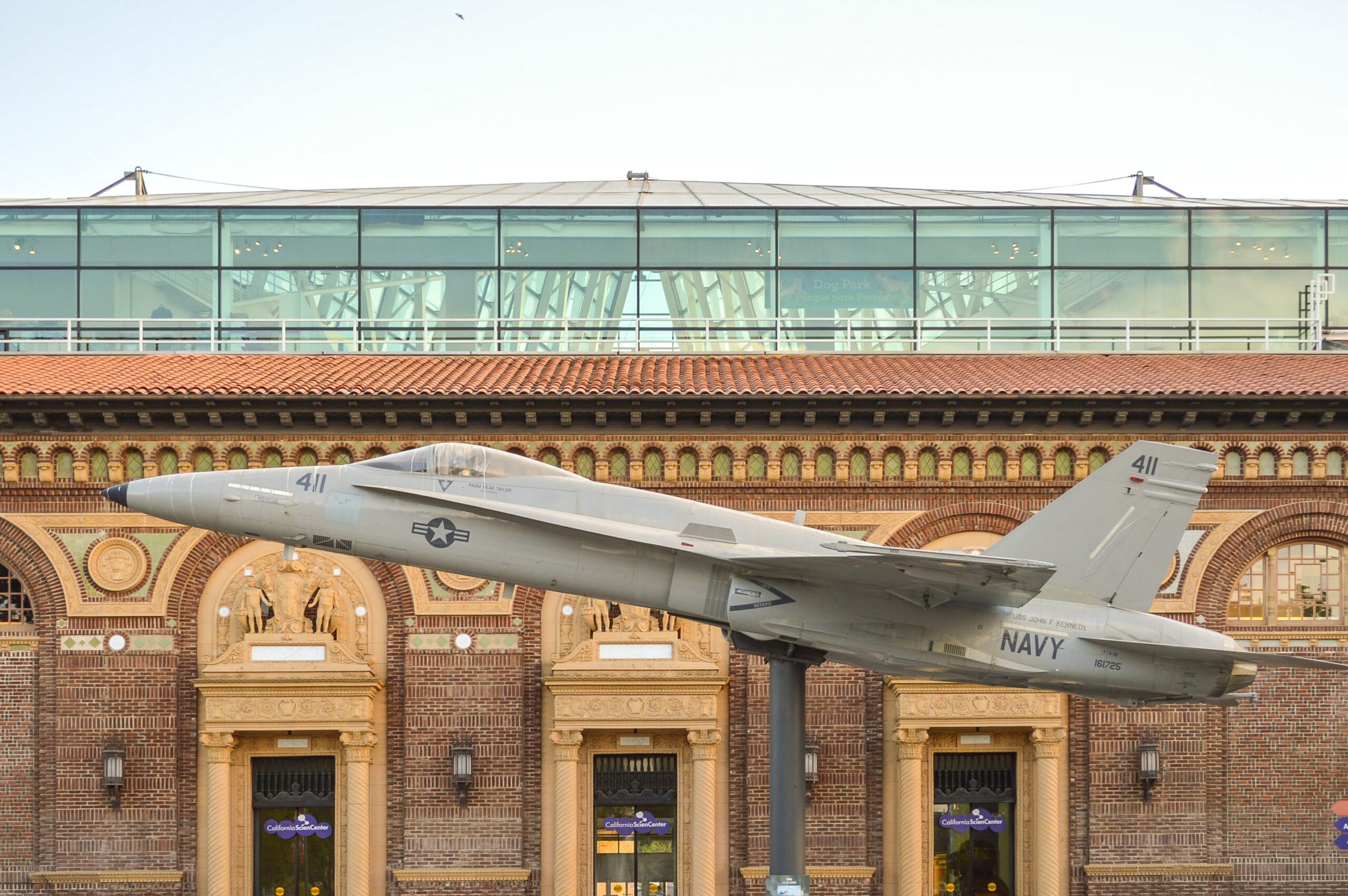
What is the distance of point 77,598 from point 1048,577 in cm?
1844

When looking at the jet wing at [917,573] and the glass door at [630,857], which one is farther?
the glass door at [630,857]

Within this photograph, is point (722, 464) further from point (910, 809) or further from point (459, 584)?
point (910, 809)

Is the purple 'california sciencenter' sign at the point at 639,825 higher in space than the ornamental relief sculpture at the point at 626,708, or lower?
lower

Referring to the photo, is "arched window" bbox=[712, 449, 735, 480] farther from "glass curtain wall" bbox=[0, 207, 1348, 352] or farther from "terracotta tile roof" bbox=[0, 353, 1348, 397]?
"glass curtain wall" bbox=[0, 207, 1348, 352]

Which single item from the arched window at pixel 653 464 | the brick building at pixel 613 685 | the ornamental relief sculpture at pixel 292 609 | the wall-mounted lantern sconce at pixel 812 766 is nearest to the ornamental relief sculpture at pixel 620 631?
the brick building at pixel 613 685

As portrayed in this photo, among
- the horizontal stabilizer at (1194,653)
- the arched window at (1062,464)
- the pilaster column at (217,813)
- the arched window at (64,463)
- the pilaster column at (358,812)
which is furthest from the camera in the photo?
the arched window at (1062,464)

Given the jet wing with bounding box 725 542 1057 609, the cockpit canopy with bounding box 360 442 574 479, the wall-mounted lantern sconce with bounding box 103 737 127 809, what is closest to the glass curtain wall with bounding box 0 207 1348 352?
the wall-mounted lantern sconce with bounding box 103 737 127 809

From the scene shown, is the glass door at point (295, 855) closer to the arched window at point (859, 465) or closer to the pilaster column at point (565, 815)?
the pilaster column at point (565, 815)

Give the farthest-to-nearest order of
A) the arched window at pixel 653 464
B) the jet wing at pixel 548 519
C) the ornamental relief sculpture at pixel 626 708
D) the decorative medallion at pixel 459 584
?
the arched window at pixel 653 464
the decorative medallion at pixel 459 584
the ornamental relief sculpture at pixel 626 708
the jet wing at pixel 548 519

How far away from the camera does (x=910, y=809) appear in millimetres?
27484

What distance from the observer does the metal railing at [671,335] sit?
33.2 m

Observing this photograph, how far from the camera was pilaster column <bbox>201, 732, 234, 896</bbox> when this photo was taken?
88.3ft

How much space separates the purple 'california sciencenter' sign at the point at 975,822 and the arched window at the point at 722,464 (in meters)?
7.24

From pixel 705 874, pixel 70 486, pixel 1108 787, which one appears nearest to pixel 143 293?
pixel 70 486
